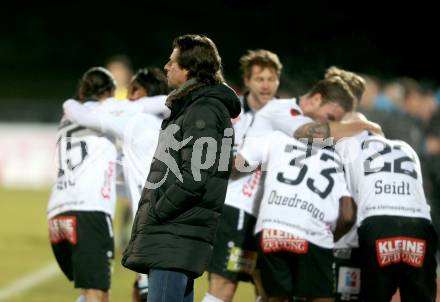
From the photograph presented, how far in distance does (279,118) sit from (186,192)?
191 centimetres

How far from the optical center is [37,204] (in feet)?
55.8

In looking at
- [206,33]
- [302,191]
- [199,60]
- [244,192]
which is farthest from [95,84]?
[206,33]

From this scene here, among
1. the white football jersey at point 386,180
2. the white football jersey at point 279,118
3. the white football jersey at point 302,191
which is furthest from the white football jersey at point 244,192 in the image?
the white football jersey at point 386,180

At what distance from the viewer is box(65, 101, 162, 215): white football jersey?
21.8ft

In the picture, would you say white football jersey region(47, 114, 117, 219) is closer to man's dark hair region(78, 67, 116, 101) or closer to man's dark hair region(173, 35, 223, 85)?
man's dark hair region(78, 67, 116, 101)

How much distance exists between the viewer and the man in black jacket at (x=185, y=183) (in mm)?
4961

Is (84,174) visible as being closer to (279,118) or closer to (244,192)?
(244,192)

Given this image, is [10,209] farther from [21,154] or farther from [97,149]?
[97,149]

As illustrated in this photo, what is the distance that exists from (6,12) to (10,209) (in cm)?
1838

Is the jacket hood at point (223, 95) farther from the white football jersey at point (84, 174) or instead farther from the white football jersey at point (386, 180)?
the white football jersey at point (84, 174)

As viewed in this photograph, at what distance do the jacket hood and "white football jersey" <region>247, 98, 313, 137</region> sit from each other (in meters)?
1.45

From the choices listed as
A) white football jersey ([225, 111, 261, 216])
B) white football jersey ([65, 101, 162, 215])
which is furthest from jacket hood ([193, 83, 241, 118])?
white football jersey ([225, 111, 261, 216])

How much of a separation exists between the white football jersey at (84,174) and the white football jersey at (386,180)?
1756mm

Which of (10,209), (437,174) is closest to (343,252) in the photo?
(437,174)
